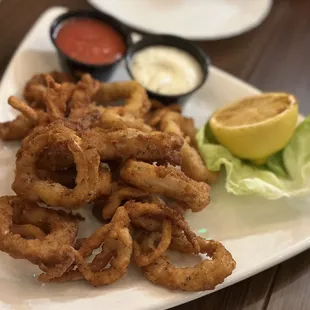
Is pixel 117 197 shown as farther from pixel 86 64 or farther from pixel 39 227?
pixel 86 64

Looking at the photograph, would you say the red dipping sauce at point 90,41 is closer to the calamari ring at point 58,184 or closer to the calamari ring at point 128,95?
the calamari ring at point 128,95

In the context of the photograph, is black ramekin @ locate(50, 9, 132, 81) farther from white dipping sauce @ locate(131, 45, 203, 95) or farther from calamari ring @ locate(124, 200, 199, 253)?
calamari ring @ locate(124, 200, 199, 253)

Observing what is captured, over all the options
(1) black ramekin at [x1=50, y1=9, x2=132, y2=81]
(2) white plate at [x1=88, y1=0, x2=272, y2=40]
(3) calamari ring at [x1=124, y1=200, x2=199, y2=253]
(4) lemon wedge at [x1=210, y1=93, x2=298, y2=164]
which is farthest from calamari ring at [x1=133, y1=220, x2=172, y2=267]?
(2) white plate at [x1=88, y1=0, x2=272, y2=40]

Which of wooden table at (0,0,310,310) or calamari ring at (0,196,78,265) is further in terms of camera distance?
wooden table at (0,0,310,310)

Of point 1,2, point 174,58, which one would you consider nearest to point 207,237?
point 174,58

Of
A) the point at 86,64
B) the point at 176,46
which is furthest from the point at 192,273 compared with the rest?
the point at 176,46

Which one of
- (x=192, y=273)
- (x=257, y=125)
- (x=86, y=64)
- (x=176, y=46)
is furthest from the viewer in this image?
(x=176, y=46)
